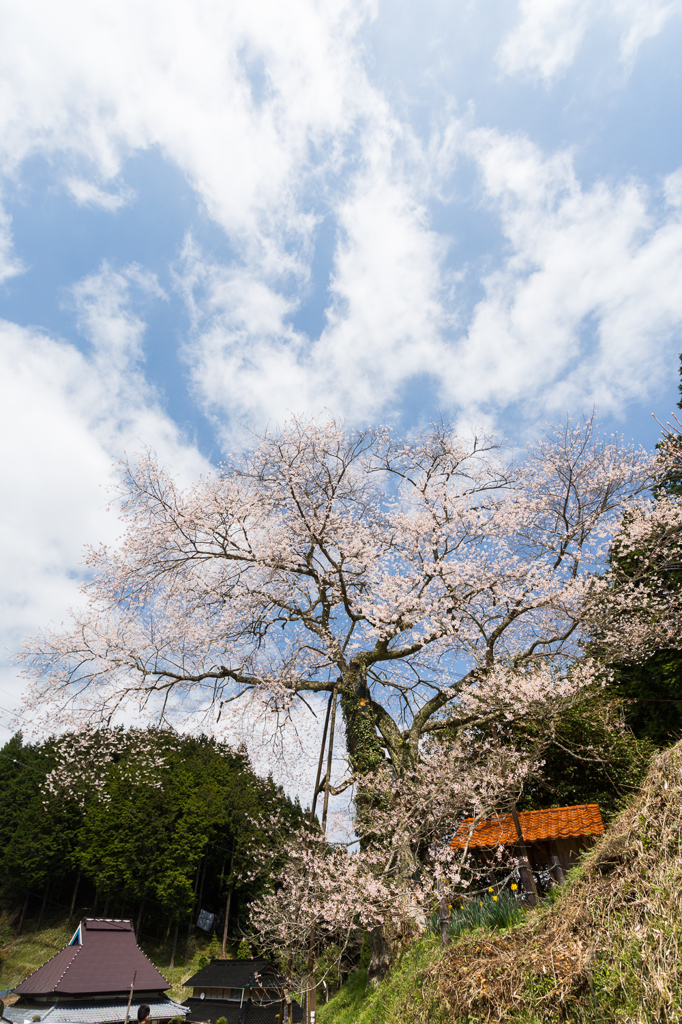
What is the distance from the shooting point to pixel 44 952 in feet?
102

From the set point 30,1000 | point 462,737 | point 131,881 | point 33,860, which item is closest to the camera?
point 462,737

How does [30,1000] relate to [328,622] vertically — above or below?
below

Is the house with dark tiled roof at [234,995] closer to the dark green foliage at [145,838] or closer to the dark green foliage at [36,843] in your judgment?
the dark green foliage at [145,838]

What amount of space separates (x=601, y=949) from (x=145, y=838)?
1366 inches

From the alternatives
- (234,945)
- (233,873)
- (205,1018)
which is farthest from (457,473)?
(234,945)

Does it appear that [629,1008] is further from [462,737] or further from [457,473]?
[457,473]

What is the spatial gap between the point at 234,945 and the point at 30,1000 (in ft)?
68.1

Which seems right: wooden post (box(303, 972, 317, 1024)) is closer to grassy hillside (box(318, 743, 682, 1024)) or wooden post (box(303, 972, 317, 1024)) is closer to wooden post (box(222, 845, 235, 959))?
grassy hillside (box(318, 743, 682, 1024))

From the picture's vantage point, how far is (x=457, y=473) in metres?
13.9

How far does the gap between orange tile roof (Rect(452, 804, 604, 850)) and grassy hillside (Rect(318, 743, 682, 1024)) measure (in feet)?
9.19

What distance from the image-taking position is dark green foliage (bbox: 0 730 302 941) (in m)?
30.7

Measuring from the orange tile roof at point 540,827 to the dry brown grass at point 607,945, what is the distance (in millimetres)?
3182

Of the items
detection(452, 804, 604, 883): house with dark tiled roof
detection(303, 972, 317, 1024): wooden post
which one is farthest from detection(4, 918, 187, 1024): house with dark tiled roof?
detection(452, 804, 604, 883): house with dark tiled roof

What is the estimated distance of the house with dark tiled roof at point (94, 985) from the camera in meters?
15.9
